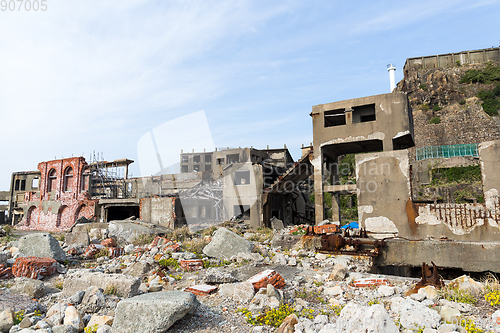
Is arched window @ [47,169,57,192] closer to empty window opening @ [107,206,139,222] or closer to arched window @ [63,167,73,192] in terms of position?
arched window @ [63,167,73,192]

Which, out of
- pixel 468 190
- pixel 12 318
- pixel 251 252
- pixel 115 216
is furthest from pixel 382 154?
pixel 115 216

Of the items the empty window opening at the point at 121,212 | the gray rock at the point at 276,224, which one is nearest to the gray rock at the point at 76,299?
the gray rock at the point at 276,224

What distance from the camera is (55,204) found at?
2934 cm

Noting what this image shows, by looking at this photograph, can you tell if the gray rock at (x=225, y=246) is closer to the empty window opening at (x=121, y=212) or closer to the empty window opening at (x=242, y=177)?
the empty window opening at (x=242, y=177)

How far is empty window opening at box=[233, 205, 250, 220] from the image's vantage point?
71.7 ft

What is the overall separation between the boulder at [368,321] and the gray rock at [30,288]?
5.64 m

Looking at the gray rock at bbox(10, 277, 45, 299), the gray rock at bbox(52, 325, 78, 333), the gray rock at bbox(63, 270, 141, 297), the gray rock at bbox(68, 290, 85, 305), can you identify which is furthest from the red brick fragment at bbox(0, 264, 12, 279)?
the gray rock at bbox(52, 325, 78, 333)

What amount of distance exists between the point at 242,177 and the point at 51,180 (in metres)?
20.5

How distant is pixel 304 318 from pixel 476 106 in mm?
42692

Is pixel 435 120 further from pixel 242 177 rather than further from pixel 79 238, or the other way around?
pixel 79 238

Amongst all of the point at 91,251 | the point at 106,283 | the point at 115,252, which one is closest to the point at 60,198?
the point at 91,251

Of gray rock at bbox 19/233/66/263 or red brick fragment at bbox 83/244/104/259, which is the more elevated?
gray rock at bbox 19/233/66/263

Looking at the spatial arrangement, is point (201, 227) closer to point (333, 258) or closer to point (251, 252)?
point (251, 252)

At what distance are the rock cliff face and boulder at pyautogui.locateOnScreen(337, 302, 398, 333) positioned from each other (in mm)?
39945
